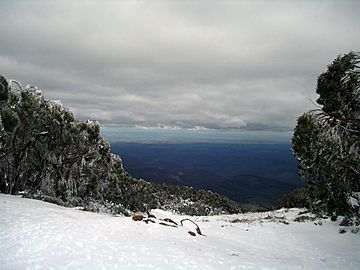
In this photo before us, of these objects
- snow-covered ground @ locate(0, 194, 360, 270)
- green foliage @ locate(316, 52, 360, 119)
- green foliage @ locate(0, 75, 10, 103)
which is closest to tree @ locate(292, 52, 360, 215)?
green foliage @ locate(316, 52, 360, 119)

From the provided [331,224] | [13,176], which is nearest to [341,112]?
[331,224]

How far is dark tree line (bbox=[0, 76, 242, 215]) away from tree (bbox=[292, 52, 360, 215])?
713 inches

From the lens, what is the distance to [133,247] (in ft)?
45.5

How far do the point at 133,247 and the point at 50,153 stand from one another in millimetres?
20149

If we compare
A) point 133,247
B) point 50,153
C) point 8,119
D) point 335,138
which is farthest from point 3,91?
point 335,138

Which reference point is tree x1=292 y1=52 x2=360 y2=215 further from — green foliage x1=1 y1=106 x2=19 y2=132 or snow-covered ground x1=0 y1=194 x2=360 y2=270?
green foliage x1=1 y1=106 x2=19 y2=132

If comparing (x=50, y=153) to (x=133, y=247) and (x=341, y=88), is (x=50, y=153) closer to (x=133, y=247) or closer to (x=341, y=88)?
(x=133, y=247)

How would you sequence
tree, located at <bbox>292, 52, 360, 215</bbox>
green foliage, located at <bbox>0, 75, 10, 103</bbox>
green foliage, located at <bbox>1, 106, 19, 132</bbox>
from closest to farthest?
tree, located at <bbox>292, 52, 360, 215</bbox> < green foliage, located at <bbox>1, 106, 19, 132</bbox> < green foliage, located at <bbox>0, 75, 10, 103</bbox>

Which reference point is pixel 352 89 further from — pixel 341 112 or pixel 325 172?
pixel 325 172

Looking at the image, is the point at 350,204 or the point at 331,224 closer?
the point at 350,204

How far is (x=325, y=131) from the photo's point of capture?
685 inches

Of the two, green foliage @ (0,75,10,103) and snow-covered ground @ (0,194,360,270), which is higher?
green foliage @ (0,75,10,103)

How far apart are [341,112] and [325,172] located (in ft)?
12.6

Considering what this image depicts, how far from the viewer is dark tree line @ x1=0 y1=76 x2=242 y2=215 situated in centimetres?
2716
